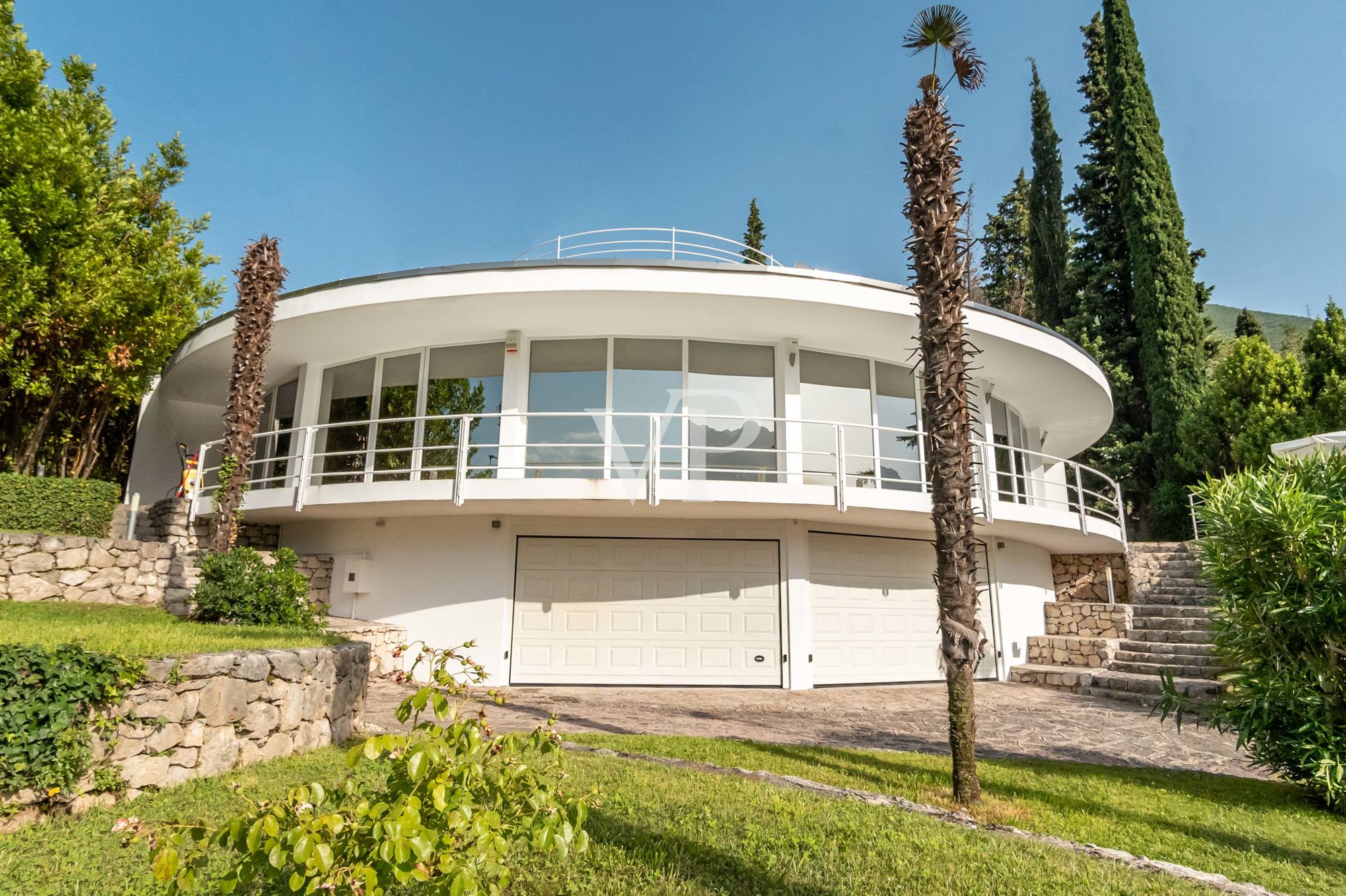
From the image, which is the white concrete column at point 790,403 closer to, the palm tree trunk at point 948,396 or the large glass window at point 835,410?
the large glass window at point 835,410

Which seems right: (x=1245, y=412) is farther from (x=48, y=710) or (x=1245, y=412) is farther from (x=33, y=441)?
(x=33, y=441)

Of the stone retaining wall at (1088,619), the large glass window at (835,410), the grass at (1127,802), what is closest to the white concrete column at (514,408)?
the large glass window at (835,410)

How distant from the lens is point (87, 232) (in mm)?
16375

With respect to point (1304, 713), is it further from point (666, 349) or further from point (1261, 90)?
point (1261, 90)

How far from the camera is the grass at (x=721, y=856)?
12.4ft

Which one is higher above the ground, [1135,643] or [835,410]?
[835,410]

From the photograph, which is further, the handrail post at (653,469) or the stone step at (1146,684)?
the stone step at (1146,684)

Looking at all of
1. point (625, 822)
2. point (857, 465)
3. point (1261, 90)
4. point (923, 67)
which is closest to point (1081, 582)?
point (857, 465)

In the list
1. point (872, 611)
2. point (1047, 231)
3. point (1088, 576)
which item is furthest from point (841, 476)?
point (1047, 231)

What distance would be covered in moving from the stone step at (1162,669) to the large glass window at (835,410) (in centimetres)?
593

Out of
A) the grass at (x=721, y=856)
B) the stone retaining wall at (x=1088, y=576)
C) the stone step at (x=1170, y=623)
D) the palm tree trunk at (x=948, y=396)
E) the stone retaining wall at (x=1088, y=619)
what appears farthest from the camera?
the stone retaining wall at (x=1088, y=576)

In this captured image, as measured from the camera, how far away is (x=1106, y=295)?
29.1 metres

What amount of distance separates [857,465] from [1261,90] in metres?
11.0

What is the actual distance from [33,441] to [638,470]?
15.2 metres
